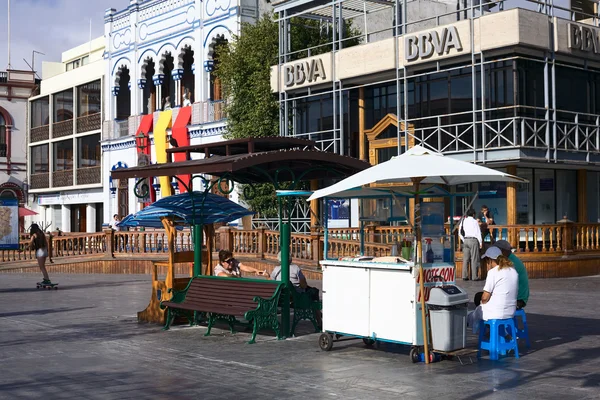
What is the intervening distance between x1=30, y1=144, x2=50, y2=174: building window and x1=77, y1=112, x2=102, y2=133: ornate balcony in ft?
19.1

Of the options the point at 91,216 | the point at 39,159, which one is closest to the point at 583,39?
the point at 91,216

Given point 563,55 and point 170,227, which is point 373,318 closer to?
point 170,227

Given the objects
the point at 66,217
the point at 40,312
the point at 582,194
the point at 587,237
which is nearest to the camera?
the point at 40,312

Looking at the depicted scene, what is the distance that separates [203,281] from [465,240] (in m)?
10.1

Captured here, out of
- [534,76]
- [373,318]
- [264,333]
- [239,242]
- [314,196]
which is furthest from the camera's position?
[239,242]

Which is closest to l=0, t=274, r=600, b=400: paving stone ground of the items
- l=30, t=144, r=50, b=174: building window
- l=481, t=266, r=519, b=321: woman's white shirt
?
l=481, t=266, r=519, b=321: woman's white shirt

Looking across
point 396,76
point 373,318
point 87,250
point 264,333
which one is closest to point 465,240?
point 396,76

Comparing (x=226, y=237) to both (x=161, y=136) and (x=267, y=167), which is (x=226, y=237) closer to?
(x=161, y=136)

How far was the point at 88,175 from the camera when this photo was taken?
156ft

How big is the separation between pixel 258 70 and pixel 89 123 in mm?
16472

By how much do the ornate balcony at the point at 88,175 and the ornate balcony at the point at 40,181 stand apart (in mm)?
4385

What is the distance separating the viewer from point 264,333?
14.0 meters

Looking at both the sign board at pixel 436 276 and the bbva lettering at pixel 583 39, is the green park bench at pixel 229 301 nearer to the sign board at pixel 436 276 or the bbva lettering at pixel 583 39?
the sign board at pixel 436 276

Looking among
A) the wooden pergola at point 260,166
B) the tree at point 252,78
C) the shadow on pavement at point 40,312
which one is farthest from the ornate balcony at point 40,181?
the wooden pergola at point 260,166
